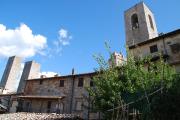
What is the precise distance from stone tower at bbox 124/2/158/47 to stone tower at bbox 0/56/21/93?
90.7ft

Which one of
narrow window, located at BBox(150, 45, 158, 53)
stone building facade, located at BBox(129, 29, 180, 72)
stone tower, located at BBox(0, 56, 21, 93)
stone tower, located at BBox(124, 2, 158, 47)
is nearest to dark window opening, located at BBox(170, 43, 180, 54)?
stone building facade, located at BBox(129, 29, 180, 72)

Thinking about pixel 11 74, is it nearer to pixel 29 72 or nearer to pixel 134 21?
pixel 29 72

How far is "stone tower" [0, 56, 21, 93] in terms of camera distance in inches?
1701

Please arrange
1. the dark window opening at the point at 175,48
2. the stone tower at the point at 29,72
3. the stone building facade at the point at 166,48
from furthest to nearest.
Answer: the stone tower at the point at 29,72 → the dark window opening at the point at 175,48 → the stone building facade at the point at 166,48

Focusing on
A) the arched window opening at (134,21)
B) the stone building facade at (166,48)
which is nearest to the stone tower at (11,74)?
the arched window opening at (134,21)

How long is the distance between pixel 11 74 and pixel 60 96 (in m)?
22.9

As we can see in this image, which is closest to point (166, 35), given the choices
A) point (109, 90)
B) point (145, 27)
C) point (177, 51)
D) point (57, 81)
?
point (177, 51)

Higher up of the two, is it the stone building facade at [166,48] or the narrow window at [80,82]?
the stone building facade at [166,48]

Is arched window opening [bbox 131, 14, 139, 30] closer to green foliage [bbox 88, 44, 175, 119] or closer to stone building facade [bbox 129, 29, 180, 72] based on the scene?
stone building facade [bbox 129, 29, 180, 72]

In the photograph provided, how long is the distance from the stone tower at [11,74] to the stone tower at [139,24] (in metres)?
27.7

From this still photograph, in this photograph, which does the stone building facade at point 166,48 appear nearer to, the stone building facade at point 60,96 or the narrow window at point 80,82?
the stone building facade at point 60,96

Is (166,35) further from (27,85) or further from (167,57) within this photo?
(27,85)

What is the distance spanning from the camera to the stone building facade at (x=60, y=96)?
79.2 feet

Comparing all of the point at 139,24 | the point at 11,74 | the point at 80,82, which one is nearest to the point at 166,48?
the point at 139,24
